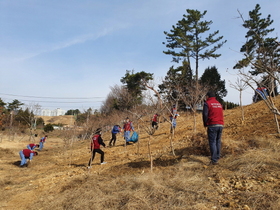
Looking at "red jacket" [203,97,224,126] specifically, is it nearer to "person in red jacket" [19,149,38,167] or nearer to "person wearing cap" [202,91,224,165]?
"person wearing cap" [202,91,224,165]

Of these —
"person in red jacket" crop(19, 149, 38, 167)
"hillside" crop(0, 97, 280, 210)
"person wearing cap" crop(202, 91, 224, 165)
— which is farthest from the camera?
"person in red jacket" crop(19, 149, 38, 167)

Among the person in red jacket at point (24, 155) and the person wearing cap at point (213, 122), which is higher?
the person wearing cap at point (213, 122)

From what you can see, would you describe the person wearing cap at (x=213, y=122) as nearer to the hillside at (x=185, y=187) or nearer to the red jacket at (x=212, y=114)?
the red jacket at (x=212, y=114)

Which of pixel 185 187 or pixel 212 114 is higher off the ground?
pixel 212 114

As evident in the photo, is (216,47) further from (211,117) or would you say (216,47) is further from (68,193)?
(68,193)

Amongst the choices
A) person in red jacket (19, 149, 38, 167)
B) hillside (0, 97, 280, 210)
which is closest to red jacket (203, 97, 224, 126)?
hillside (0, 97, 280, 210)

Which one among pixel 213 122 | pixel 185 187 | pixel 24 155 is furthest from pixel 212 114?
pixel 24 155

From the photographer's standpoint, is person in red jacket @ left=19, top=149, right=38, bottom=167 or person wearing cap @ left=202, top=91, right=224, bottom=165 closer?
person wearing cap @ left=202, top=91, right=224, bottom=165

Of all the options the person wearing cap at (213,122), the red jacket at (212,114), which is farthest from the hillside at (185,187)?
the red jacket at (212,114)

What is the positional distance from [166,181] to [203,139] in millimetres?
2429

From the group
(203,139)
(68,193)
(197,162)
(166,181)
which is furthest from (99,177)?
(203,139)

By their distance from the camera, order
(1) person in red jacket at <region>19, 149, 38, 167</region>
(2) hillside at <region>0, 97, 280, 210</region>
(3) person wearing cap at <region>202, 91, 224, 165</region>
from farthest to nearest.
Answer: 1. (1) person in red jacket at <region>19, 149, 38, 167</region>
2. (3) person wearing cap at <region>202, 91, 224, 165</region>
3. (2) hillside at <region>0, 97, 280, 210</region>

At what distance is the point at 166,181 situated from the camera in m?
4.23

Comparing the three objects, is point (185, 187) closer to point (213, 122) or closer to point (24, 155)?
point (213, 122)
